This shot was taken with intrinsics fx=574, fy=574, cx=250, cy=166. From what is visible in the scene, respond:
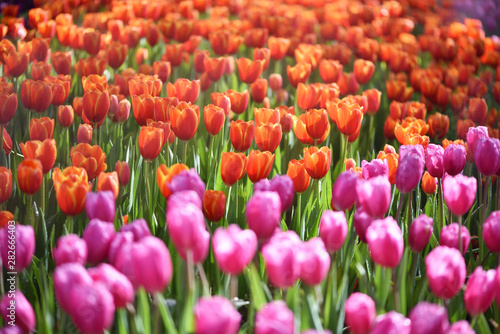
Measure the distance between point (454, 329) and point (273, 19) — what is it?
3.62 metres

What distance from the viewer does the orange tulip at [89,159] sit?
181 centimetres

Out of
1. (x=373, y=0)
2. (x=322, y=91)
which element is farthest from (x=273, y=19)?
(x=373, y=0)

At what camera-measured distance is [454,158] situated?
1.87 meters

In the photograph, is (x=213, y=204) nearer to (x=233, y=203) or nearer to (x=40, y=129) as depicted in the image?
(x=233, y=203)

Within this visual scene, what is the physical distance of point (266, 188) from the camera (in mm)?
1554

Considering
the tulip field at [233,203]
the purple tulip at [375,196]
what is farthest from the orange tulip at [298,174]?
the purple tulip at [375,196]

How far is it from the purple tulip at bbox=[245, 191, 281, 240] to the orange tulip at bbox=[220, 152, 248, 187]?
401 mm

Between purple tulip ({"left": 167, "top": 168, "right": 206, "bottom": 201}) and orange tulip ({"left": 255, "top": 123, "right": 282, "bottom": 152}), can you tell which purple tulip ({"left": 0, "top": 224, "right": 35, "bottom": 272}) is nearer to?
purple tulip ({"left": 167, "top": 168, "right": 206, "bottom": 201})

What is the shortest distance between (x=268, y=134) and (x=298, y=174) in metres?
0.26

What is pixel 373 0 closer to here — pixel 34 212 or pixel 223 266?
pixel 34 212

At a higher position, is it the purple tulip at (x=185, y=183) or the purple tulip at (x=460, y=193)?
the purple tulip at (x=185, y=183)

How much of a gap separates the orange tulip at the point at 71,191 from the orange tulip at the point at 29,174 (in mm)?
77

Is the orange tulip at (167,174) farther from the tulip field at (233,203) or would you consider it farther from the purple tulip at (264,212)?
the purple tulip at (264,212)

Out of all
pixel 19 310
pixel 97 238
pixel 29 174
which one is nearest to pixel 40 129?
pixel 29 174
